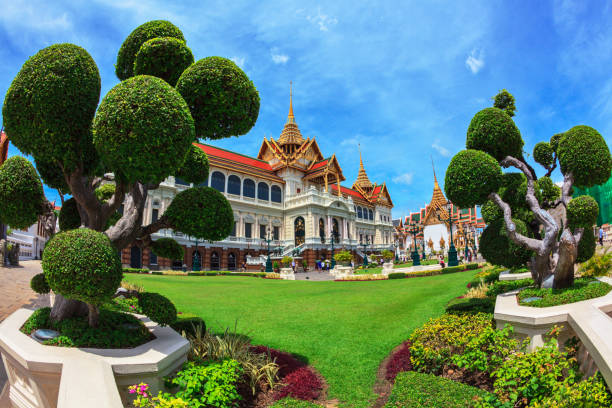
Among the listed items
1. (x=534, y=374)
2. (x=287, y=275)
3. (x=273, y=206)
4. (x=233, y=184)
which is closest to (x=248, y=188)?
(x=233, y=184)

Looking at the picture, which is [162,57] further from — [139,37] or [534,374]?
[534,374]

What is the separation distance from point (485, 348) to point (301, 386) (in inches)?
116

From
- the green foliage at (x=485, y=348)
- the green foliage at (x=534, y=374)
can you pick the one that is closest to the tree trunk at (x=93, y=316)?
the green foliage at (x=485, y=348)

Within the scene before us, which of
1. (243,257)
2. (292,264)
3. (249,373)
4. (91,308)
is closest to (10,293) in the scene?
(91,308)

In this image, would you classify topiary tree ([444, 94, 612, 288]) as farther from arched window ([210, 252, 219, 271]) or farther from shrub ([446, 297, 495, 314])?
arched window ([210, 252, 219, 271])

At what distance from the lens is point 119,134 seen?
13.6 ft

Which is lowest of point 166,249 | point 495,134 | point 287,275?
point 287,275

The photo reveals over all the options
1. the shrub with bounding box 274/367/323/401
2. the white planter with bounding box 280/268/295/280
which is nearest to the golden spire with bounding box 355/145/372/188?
the white planter with bounding box 280/268/295/280

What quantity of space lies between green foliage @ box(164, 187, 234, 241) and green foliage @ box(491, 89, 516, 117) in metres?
9.30

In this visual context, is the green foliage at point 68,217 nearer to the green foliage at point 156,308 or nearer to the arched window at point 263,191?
the green foliage at point 156,308

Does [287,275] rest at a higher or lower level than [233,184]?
lower

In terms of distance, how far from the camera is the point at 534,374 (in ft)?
12.9

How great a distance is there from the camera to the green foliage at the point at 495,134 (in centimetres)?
881

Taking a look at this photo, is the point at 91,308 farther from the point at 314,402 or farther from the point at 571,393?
the point at 571,393
